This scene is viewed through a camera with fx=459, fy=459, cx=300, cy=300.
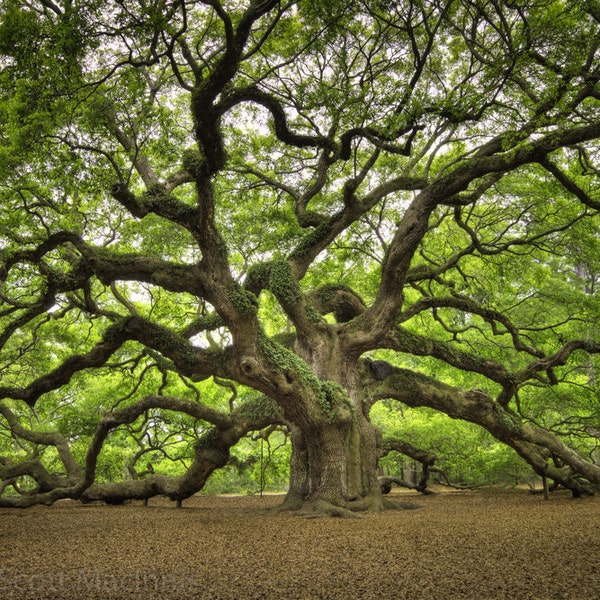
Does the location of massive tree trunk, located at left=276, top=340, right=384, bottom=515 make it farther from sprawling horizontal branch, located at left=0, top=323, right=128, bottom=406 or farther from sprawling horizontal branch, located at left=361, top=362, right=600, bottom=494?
sprawling horizontal branch, located at left=0, top=323, right=128, bottom=406

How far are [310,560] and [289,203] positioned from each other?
29.2 ft

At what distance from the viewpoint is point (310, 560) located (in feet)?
12.5

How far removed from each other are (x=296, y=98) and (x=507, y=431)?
7699 millimetres

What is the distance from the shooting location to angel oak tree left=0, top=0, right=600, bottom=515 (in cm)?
600

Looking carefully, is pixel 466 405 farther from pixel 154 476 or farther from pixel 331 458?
pixel 154 476

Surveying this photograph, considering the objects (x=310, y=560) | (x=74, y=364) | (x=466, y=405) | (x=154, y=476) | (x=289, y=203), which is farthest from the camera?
(x=289, y=203)

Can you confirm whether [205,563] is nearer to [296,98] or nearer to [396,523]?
[396,523]

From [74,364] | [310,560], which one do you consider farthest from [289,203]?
[310,560]

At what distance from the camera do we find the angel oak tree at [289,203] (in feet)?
19.7

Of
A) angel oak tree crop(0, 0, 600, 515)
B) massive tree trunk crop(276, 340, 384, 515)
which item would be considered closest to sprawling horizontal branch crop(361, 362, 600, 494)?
angel oak tree crop(0, 0, 600, 515)

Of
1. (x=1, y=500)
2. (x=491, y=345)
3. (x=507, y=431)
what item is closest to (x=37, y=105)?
(x=1, y=500)

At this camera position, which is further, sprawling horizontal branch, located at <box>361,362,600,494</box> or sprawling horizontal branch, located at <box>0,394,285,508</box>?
sprawling horizontal branch, located at <box>361,362,600,494</box>

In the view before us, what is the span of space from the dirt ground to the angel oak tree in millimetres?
2321

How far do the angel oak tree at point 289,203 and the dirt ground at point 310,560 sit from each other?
7.62 feet
